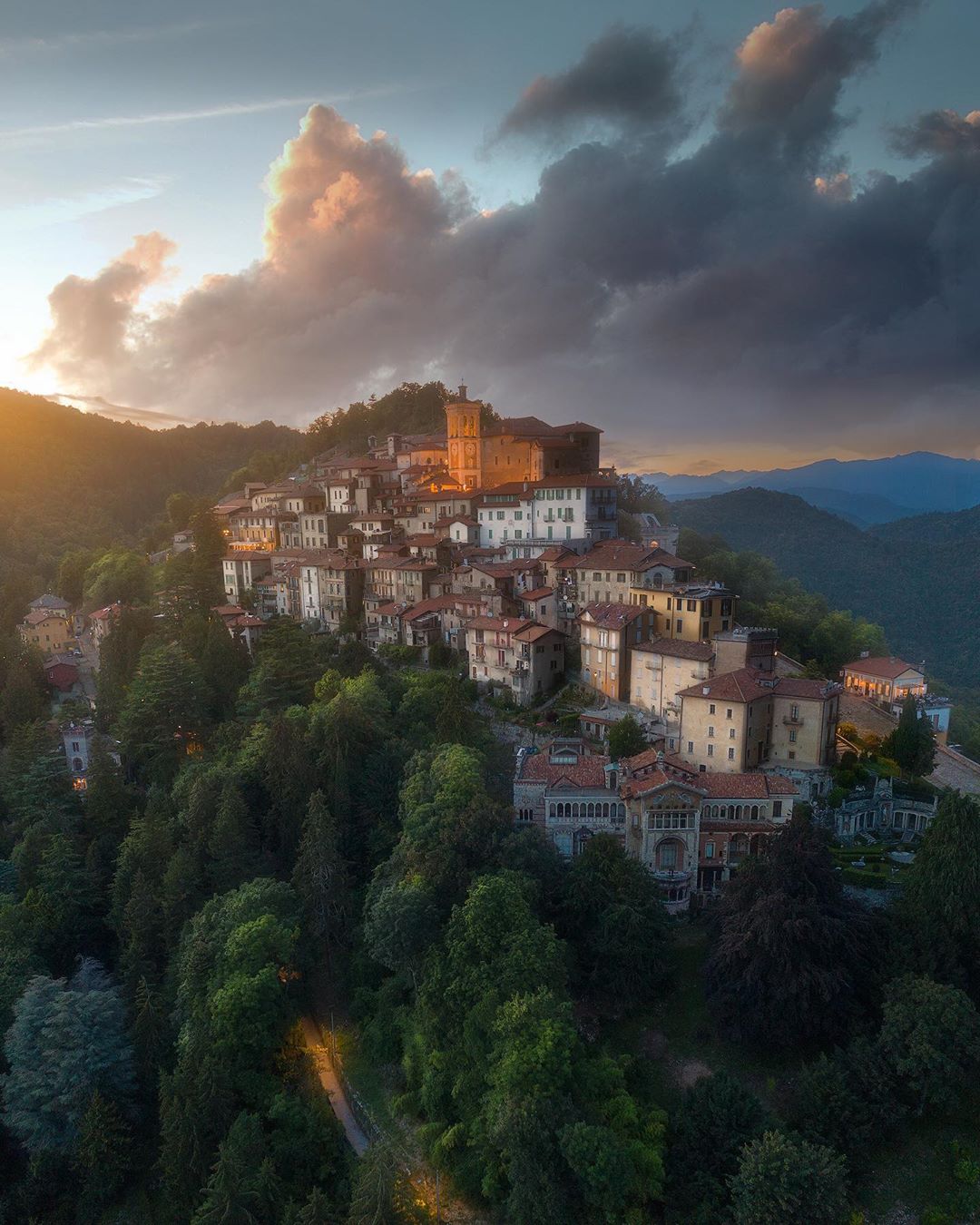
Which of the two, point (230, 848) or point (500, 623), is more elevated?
point (500, 623)

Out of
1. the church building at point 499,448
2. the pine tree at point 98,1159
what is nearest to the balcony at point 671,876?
the pine tree at point 98,1159

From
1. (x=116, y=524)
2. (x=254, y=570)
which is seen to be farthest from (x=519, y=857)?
(x=116, y=524)

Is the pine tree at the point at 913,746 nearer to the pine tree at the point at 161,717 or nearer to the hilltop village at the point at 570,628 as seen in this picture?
the hilltop village at the point at 570,628

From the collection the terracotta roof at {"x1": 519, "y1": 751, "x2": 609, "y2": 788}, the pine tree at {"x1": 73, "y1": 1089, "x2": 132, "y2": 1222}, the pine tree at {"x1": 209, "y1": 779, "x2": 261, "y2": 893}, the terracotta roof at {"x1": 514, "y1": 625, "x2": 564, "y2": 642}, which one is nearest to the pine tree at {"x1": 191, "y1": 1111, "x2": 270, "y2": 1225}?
the pine tree at {"x1": 73, "y1": 1089, "x2": 132, "y2": 1222}

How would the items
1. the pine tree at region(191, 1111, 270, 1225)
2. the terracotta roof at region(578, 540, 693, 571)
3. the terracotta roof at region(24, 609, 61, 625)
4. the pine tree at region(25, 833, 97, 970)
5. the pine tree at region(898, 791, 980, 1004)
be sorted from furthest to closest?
the terracotta roof at region(24, 609, 61, 625), the terracotta roof at region(578, 540, 693, 571), the pine tree at region(25, 833, 97, 970), the pine tree at region(898, 791, 980, 1004), the pine tree at region(191, 1111, 270, 1225)

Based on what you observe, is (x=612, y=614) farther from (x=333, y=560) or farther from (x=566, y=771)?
(x=333, y=560)

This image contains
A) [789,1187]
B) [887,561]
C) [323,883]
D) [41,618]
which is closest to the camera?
[789,1187]

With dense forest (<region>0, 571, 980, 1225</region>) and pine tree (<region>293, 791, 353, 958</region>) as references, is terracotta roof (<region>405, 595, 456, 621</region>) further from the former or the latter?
pine tree (<region>293, 791, 353, 958</region>)

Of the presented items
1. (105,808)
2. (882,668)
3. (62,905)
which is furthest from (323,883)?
(882,668)
